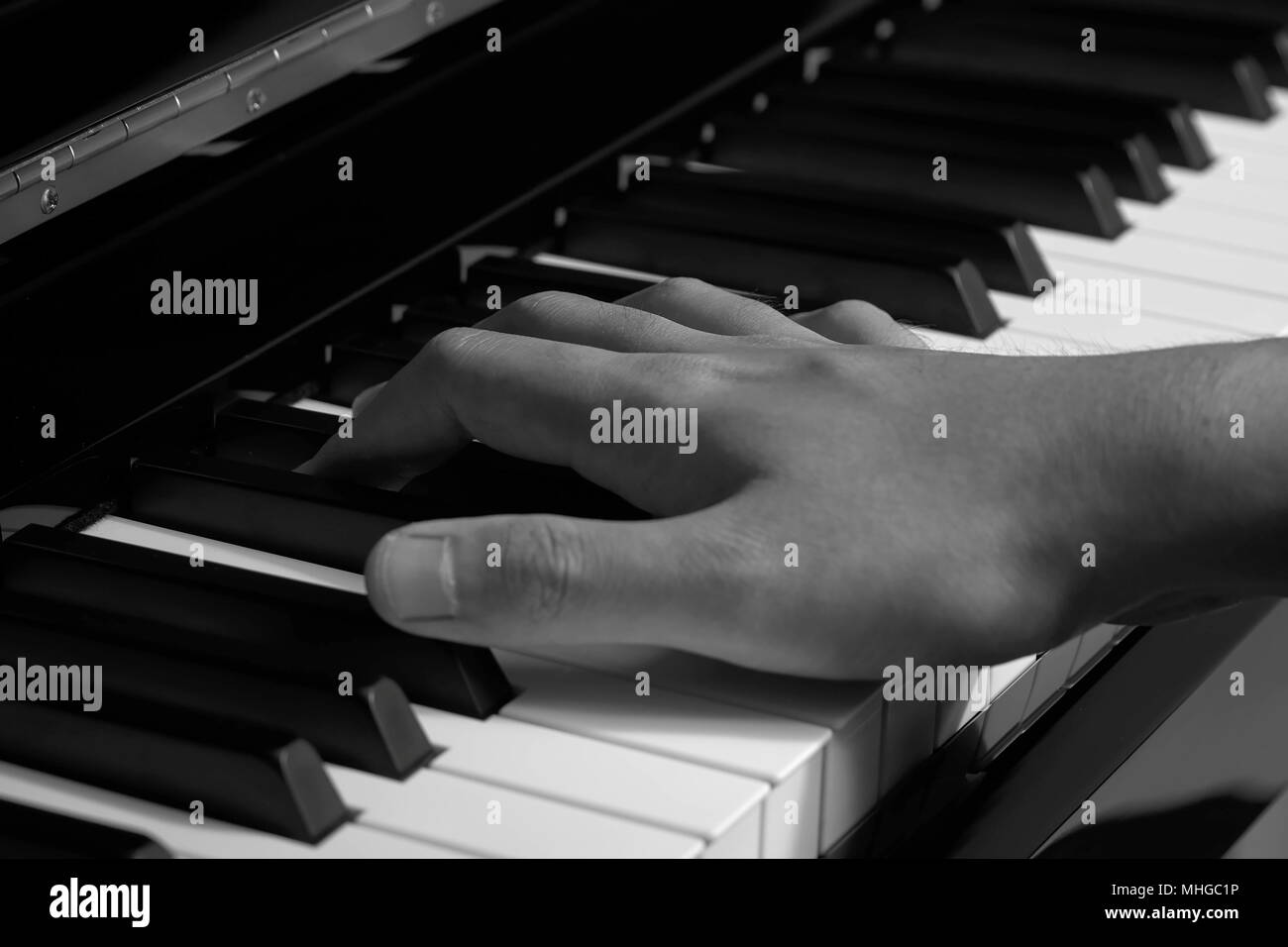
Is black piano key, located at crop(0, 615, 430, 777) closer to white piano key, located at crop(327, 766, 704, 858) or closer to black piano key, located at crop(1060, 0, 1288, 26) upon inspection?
white piano key, located at crop(327, 766, 704, 858)

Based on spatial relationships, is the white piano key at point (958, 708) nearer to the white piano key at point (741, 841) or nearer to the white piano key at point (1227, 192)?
the white piano key at point (741, 841)

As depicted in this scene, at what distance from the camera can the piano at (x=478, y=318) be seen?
116 cm

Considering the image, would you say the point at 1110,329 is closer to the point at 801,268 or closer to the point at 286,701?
the point at 801,268

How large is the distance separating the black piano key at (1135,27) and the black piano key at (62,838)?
181 centimetres

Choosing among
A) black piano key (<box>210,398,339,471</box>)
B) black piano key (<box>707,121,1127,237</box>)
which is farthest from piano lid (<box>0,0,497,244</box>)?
black piano key (<box>707,121,1127,237</box>)

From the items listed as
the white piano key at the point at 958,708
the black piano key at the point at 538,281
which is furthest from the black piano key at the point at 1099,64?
the white piano key at the point at 958,708

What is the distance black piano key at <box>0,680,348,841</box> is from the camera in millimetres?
1099

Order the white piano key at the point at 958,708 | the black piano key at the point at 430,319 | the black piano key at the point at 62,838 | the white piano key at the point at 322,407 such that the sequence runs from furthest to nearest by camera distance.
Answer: the black piano key at the point at 430,319 < the white piano key at the point at 322,407 < the white piano key at the point at 958,708 < the black piano key at the point at 62,838

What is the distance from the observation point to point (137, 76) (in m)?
1.49

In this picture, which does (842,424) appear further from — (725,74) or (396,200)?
(725,74)

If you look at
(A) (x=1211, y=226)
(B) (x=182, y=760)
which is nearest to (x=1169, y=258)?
(A) (x=1211, y=226)

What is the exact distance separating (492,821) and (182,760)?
20 centimetres

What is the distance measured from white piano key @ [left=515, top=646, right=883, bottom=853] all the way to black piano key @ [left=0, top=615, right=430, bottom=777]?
152 mm

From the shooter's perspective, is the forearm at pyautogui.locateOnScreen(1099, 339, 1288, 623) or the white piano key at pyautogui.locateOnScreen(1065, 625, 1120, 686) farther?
the white piano key at pyautogui.locateOnScreen(1065, 625, 1120, 686)
